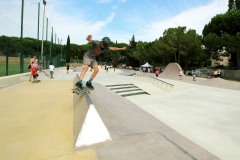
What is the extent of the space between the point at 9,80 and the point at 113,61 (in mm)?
90306

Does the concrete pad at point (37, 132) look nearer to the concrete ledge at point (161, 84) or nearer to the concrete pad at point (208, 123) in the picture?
the concrete pad at point (208, 123)

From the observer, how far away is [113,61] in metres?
103

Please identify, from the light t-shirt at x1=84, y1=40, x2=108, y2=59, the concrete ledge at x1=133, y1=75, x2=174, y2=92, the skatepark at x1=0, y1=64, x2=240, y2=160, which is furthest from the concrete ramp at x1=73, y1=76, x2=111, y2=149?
the concrete ledge at x1=133, y1=75, x2=174, y2=92

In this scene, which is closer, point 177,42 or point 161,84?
point 161,84

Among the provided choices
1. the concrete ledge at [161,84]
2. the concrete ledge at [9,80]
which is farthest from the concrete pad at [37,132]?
the concrete ledge at [161,84]

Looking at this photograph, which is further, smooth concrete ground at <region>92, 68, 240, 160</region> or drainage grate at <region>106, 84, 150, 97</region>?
drainage grate at <region>106, 84, 150, 97</region>

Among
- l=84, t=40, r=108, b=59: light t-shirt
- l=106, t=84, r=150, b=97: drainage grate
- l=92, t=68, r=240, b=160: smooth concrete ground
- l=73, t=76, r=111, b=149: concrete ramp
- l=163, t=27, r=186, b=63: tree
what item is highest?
l=163, t=27, r=186, b=63: tree

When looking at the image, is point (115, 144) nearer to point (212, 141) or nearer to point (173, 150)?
point (173, 150)

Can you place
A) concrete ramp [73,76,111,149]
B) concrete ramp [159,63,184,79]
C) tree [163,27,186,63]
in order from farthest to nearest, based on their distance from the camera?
tree [163,27,186,63]
concrete ramp [159,63,184,79]
concrete ramp [73,76,111,149]

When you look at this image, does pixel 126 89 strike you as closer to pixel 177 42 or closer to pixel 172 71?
pixel 172 71

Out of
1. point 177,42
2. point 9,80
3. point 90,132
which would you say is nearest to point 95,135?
point 90,132

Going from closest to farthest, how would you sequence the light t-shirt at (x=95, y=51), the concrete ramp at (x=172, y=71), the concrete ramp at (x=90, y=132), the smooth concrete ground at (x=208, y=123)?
the concrete ramp at (x=90, y=132) → the smooth concrete ground at (x=208, y=123) → the light t-shirt at (x=95, y=51) → the concrete ramp at (x=172, y=71)

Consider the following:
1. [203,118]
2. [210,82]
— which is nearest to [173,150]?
[203,118]

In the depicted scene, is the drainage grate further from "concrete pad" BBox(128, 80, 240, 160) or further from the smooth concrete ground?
"concrete pad" BBox(128, 80, 240, 160)
